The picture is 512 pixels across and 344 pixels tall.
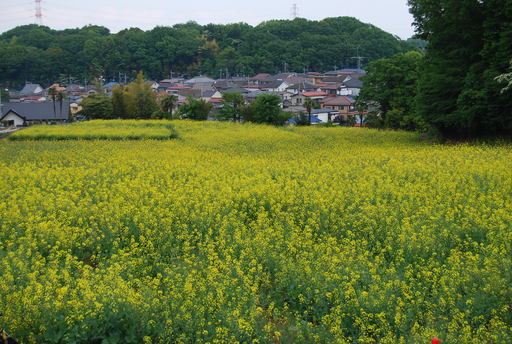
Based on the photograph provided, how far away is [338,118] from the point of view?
6278 centimetres

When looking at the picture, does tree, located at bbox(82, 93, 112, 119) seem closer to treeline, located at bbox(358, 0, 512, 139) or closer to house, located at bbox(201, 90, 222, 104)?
house, located at bbox(201, 90, 222, 104)

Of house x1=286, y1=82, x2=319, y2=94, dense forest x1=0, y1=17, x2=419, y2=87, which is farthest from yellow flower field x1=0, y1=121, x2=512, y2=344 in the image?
dense forest x1=0, y1=17, x2=419, y2=87

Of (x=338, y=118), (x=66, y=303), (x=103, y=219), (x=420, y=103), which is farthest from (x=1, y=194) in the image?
(x=338, y=118)

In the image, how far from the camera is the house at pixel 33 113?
5300 cm

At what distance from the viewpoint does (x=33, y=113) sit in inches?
2106

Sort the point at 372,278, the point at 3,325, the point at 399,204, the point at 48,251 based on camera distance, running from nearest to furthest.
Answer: the point at 3,325 < the point at 372,278 < the point at 48,251 < the point at 399,204

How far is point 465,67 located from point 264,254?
17.6 m

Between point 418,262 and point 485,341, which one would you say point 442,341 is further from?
point 418,262

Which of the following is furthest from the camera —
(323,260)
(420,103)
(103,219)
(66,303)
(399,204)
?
(420,103)

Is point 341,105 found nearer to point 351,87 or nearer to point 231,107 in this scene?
point 351,87

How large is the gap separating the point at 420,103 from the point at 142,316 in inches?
845

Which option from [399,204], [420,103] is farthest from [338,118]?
[399,204]

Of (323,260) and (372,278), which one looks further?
(323,260)

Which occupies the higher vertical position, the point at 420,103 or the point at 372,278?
the point at 420,103
